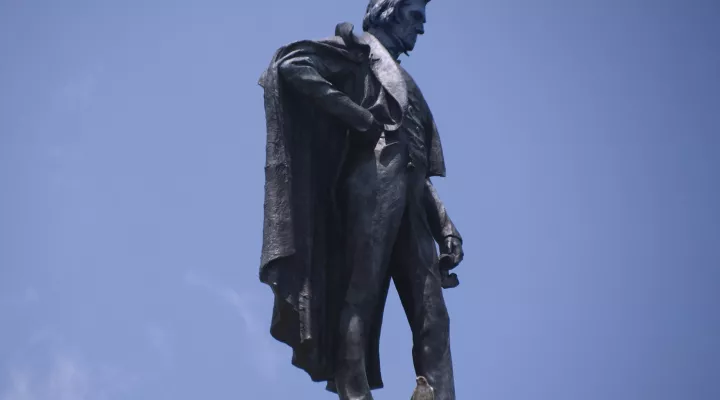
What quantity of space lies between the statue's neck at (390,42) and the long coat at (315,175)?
0.20 metres

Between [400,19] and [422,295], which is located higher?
[400,19]

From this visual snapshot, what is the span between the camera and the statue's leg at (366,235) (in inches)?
368

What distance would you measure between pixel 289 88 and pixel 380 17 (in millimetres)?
1150

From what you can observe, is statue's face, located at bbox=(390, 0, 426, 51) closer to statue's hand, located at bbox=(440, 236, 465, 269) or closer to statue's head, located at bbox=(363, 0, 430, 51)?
statue's head, located at bbox=(363, 0, 430, 51)

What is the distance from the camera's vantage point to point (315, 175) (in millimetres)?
9836

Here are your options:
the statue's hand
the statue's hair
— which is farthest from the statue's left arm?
the statue's hair

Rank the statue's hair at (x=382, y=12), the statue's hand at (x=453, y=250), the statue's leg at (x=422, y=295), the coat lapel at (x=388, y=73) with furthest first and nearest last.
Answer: the statue's hair at (x=382, y=12) → the statue's hand at (x=453, y=250) → the coat lapel at (x=388, y=73) → the statue's leg at (x=422, y=295)

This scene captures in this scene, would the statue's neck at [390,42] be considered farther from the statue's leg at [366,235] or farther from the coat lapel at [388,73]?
the statue's leg at [366,235]

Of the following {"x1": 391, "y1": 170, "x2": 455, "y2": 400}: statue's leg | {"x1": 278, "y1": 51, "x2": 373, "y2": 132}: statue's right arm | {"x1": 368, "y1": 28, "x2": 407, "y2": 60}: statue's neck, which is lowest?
{"x1": 391, "y1": 170, "x2": 455, "y2": 400}: statue's leg

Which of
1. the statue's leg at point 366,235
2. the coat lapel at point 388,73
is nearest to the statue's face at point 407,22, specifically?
the coat lapel at point 388,73

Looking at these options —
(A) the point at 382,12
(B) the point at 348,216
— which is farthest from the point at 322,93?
(A) the point at 382,12

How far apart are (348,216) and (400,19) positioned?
1748 millimetres

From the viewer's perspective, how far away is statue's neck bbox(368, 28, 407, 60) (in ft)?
34.3

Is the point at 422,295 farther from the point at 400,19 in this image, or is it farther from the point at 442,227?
the point at 400,19
